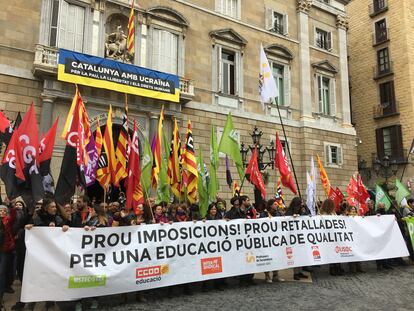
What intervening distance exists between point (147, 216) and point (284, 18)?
18.2 m

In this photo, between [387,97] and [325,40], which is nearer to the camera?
[325,40]

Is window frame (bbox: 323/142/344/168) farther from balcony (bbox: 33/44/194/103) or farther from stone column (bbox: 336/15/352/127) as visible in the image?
balcony (bbox: 33/44/194/103)

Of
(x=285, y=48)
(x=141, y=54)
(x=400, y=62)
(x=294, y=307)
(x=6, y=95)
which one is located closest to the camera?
(x=294, y=307)

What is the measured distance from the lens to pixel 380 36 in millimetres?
30719

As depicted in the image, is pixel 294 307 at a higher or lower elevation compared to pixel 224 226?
lower

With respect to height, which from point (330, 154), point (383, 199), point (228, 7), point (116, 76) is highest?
point (228, 7)

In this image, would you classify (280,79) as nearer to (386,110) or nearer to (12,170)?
(386,110)

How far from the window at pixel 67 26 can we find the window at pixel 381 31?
2391 cm

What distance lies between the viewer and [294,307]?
6406 mm

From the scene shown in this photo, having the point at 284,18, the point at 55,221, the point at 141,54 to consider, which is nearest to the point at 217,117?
the point at 141,54

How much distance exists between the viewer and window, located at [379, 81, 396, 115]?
96.3ft

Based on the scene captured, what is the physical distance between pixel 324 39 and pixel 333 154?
738 cm

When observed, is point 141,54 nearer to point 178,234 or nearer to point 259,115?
point 259,115

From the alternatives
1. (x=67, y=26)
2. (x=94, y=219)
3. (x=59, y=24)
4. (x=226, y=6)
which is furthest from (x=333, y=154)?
(x=94, y=219)
